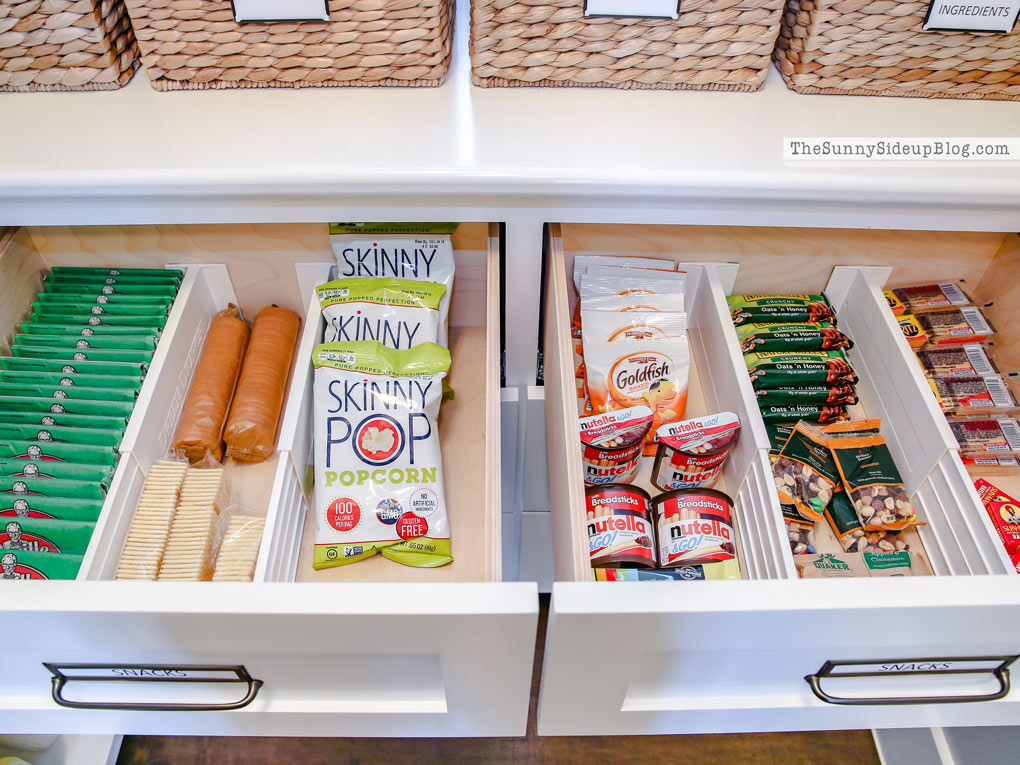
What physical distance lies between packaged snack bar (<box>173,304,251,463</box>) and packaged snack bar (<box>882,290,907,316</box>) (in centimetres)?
92

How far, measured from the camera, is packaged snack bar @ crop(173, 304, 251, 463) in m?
0.94

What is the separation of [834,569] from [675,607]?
0.38 meters

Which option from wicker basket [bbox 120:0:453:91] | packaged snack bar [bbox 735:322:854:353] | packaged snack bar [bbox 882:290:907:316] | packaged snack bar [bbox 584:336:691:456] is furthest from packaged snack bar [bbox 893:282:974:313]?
wicker basket [bbox 120:0:453:91]

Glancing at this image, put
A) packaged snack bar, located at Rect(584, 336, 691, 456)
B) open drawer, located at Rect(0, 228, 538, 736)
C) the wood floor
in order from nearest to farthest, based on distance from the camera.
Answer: open drawer, located at Rect(0, 228, 538, 736)
packaged snack bar, located at Rect(584, 336, 691, 456)
the wood floor

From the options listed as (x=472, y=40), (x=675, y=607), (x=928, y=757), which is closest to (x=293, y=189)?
(x=472, y=40)

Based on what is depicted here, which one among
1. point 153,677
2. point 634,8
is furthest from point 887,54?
point 153,677

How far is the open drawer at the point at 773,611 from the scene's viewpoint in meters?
0.61

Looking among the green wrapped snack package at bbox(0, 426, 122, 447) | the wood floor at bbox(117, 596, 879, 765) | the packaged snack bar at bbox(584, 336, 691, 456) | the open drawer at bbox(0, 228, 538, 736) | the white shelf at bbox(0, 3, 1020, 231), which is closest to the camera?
the open drawer at bbox(0, 228, 538, 736)

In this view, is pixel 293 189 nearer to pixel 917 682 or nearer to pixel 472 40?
pixel 472 40

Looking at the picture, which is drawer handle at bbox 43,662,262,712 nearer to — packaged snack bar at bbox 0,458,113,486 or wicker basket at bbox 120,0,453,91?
packaged snack bar at bbox 0,458,113,486

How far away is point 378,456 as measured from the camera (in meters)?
0.89

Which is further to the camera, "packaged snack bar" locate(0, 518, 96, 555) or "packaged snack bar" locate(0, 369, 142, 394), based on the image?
"packaged snack bar" locate(0, 369, 142, 394)

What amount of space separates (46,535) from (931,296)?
118cm

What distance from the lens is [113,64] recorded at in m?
0.84
